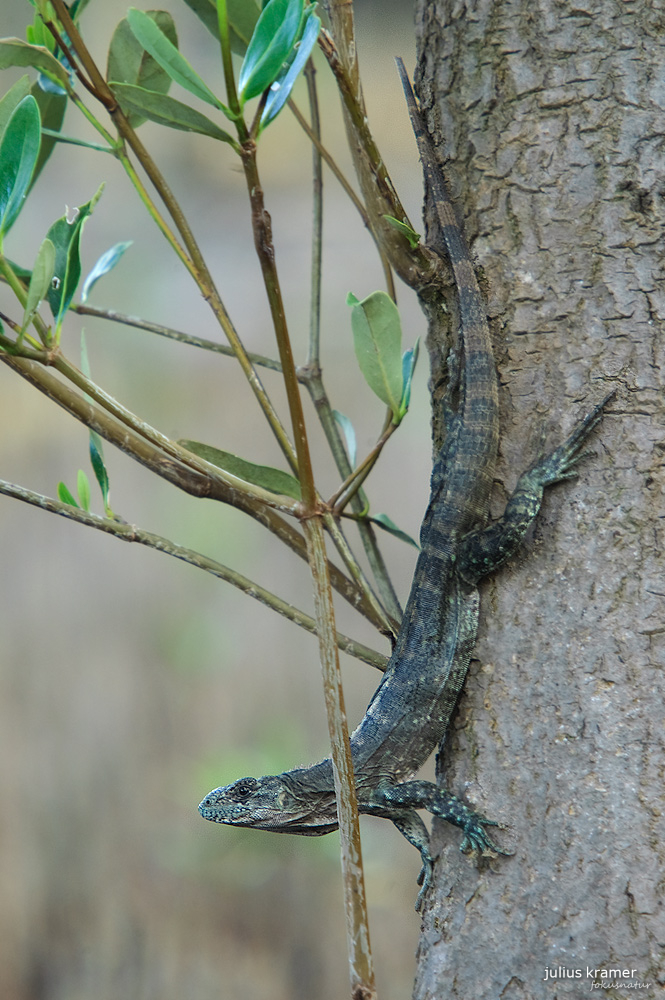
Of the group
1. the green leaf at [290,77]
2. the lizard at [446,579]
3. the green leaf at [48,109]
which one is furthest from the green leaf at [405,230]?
the green leaf at [48,109]

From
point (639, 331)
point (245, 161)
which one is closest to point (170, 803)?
point (639, 331)

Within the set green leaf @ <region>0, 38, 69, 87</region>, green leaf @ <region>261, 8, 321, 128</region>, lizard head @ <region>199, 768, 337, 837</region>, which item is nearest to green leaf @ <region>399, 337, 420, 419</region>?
green leaf @ <region>261, 8, 321, 128</region>

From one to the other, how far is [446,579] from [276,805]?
709 mm

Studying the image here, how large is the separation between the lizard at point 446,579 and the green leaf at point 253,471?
364 millimetres

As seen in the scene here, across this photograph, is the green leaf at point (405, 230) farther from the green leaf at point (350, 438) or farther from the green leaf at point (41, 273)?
the green leaf at point (41, 273)

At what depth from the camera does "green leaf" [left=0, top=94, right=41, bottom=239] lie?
1.01 meters

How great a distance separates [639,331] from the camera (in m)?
1.31

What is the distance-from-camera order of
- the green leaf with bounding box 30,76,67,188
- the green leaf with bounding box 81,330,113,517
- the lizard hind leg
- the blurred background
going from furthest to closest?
the blurred background
the green leaf with bounding box 30,76,67,188
the green leaf with bounding box 81,330,113,517
the lizard hind leg

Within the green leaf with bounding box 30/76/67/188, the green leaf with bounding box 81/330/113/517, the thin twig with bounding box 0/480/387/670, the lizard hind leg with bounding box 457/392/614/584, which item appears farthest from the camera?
the green leaf with bounding box 30/76/67/188

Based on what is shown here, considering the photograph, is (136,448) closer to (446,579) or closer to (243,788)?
(446,579)

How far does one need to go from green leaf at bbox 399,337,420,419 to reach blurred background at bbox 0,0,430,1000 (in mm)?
3026

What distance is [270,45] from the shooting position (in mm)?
889

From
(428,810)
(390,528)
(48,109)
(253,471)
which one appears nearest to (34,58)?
(48,109)

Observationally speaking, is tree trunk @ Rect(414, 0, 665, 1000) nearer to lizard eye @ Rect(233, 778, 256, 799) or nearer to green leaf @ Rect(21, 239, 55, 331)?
lizard eye @ Rect(233, 778, 256, 799)
